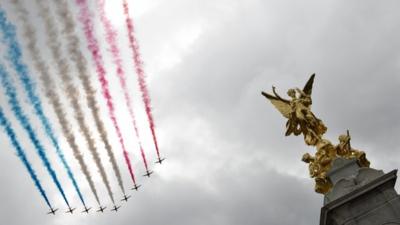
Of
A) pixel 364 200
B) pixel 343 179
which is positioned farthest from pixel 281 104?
pixel 364 200

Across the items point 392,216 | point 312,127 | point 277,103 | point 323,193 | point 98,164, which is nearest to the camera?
point 392,216

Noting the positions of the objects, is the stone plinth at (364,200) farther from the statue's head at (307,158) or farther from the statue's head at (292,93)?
the statue's head at (292,93)

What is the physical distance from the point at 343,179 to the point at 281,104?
6677 millimetres

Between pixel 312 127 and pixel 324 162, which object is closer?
pixel 324 162

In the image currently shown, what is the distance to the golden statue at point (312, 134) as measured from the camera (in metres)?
22.5

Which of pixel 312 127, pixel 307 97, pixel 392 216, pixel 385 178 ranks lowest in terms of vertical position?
pixel 392 216

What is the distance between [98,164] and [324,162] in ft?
62.9

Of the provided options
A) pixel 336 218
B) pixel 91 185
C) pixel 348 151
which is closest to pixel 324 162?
pixel 348 151

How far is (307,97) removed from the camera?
25.9 meters

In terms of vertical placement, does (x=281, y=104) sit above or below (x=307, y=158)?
above

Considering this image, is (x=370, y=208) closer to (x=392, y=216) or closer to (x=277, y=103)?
(x=392, y=216)

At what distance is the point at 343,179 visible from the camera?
21.3 meters

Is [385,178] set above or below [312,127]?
below

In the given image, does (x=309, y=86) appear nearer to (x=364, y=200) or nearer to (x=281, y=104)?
(x=281, y=104)
